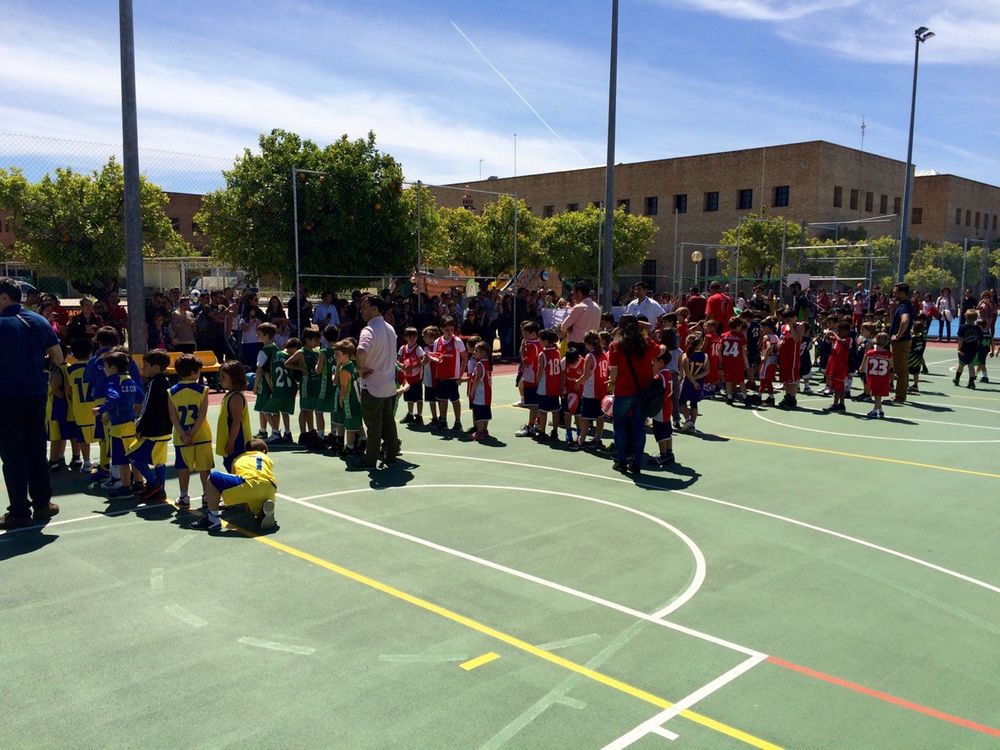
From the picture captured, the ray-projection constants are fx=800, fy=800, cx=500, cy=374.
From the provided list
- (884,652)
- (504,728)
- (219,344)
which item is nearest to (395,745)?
(504,728)

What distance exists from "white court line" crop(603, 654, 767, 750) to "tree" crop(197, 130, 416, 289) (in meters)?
16.2

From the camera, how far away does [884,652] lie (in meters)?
5.00

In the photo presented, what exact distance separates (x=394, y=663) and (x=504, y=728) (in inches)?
36.4

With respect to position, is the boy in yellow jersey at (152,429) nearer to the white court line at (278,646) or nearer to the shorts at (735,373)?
the white court line at (278,646)

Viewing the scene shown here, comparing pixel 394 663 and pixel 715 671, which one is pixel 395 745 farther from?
pixel 715 671

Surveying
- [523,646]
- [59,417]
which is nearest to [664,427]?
[523,646]

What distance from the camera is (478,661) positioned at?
4.77m

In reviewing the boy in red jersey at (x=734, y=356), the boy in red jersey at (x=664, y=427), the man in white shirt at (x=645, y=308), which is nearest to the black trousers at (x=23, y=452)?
the boy in red jersey at (x=664, y=427)

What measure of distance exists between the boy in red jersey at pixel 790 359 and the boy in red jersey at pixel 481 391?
6.17 meters

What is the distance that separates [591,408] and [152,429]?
218 inches

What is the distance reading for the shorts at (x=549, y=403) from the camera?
36.8 feet

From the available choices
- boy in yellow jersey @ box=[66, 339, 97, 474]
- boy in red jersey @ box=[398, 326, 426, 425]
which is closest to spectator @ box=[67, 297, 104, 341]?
boy in yellow jersey @ box=[66, 339, 97, 474]

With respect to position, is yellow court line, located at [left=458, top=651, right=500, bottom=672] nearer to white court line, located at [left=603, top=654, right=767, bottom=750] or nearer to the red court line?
white court line, located at [left=603, top=654, right=767, bottom=750]

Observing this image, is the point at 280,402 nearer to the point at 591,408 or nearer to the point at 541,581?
the point at 591,408
